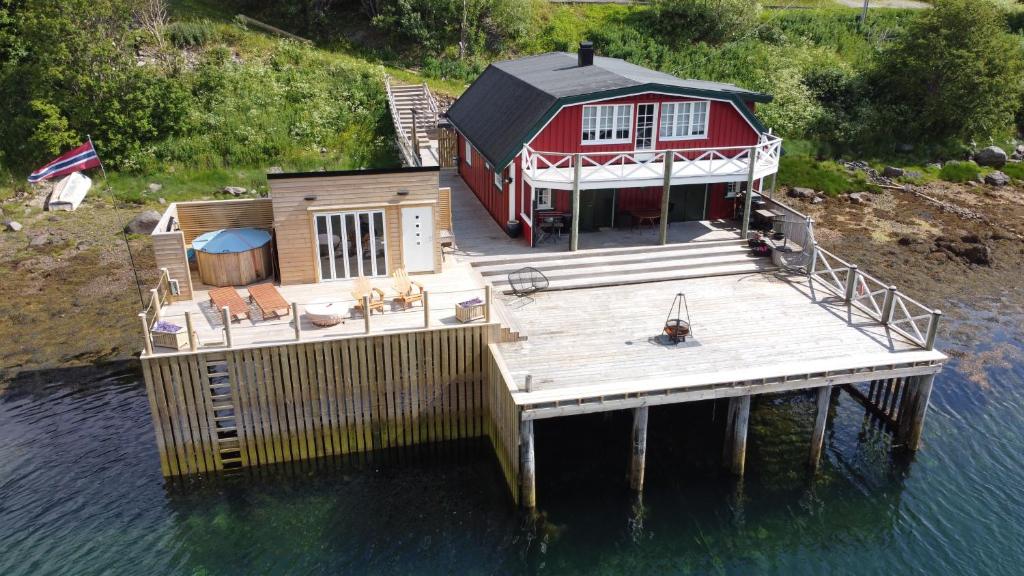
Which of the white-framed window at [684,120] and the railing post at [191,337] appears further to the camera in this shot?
the white-framed window at [684,120]

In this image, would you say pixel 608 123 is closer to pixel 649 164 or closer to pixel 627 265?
pixel 649 164

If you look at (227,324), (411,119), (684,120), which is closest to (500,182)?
(684,120)

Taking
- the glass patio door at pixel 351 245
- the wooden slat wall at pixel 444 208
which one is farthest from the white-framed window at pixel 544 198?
the glass patio door at pixel 351 245

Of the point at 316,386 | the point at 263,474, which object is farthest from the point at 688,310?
the point at 263,474

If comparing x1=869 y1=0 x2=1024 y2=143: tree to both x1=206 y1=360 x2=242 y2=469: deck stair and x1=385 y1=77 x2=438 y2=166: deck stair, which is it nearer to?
x1=385 y1=77 x2=438 y2=166: deck stair

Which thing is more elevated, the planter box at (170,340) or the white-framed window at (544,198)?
the white-framed window at (544,198)

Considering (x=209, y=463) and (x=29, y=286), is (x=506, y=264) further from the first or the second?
(x=29, y=286)

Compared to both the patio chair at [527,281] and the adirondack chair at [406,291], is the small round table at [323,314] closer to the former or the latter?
the adirondack chair at [406,291]
